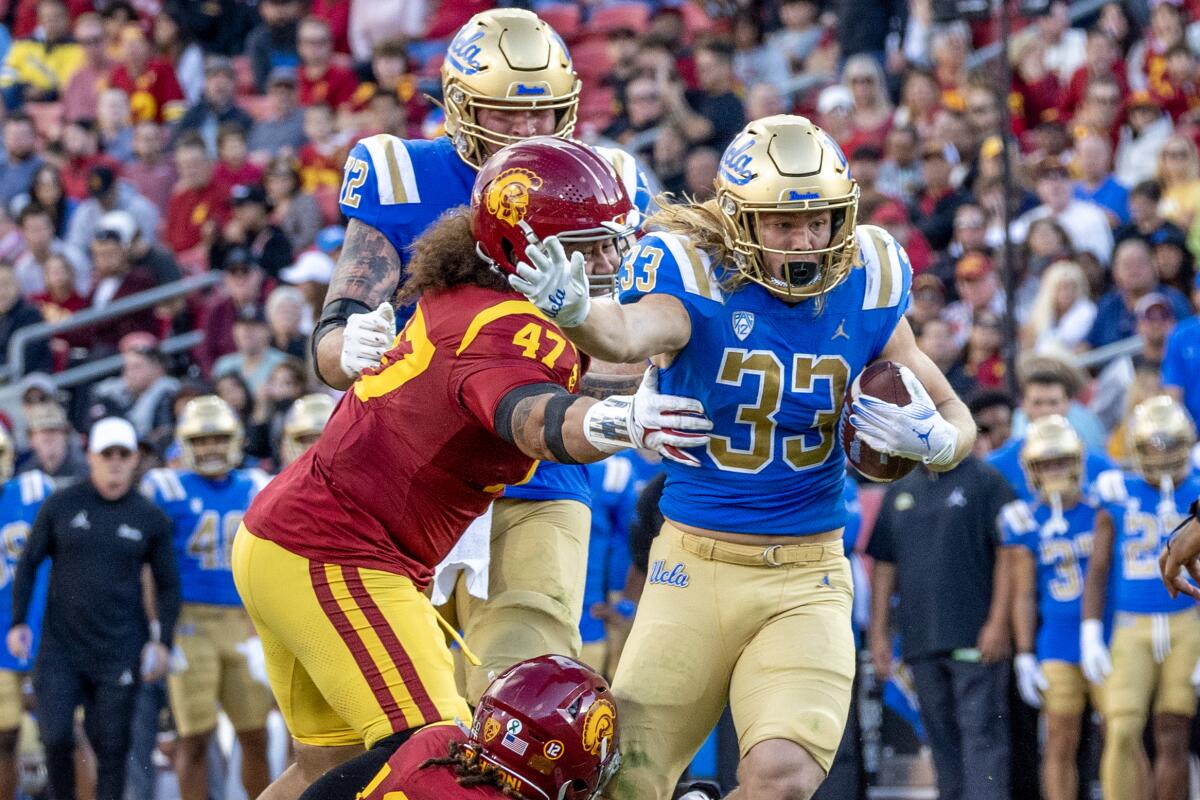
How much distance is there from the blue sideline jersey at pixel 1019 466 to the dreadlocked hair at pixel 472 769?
4.78m

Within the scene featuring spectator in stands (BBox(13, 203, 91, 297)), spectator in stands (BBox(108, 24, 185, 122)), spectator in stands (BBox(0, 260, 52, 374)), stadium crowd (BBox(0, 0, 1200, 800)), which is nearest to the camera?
stadium crowd (BBox(0, 0, 1200, 800))

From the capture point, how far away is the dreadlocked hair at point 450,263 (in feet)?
15.3

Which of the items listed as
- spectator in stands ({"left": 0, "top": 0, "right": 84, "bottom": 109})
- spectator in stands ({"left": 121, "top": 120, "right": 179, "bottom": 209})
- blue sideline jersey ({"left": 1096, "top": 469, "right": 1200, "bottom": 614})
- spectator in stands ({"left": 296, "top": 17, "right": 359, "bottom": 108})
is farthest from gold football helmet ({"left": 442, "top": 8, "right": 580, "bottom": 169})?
spectator in stands ({"left": 0, "top": 0, "right": 84, "bottom": 109})

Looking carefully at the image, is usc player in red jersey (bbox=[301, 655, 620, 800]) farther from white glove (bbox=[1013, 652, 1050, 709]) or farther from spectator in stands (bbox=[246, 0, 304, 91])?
spectator in stands (bbox=[246, 0, 304, 91])

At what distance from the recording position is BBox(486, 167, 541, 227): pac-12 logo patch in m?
4.57

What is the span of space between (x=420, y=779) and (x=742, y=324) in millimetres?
1348

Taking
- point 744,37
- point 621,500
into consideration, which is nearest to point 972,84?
point 744,37

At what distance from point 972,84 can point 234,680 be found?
5.33 m

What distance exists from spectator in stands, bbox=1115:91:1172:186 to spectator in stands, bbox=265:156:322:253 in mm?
4706

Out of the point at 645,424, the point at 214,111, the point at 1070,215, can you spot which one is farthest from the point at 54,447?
the point at 645,424

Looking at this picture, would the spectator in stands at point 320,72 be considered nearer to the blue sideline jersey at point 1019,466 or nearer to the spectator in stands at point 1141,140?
the spectator in stands at point 1141,140

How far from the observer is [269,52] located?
1519cm

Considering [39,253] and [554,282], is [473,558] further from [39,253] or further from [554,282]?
[39,253]

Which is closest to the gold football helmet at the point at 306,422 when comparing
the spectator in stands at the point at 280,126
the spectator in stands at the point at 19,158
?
the spectator in stands at the point at 280,126
